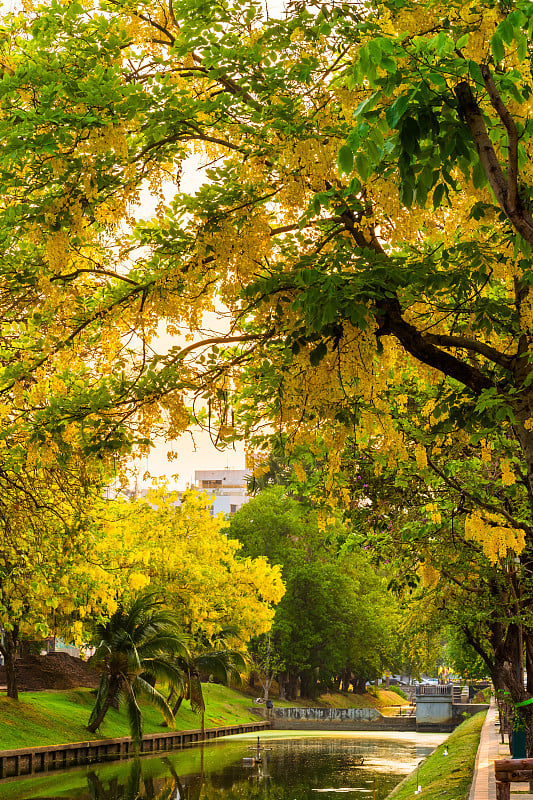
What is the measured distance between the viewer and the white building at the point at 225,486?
93.6 meters

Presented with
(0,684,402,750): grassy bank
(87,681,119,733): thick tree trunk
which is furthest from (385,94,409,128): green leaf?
(87,681,119,733): thick tree trunk

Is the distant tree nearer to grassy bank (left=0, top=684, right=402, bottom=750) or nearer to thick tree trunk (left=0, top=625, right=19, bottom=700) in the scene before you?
grassy bank (left=0, top=684, right=402, bottom=750)

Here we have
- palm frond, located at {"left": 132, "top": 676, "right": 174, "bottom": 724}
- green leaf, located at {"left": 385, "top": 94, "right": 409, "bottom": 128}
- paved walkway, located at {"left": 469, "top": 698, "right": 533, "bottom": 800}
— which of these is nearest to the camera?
green leaf, located at {"left": 385, "top": 94, "right": 409, "bottom": 128}

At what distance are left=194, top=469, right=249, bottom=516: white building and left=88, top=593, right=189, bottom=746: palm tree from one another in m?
65.5

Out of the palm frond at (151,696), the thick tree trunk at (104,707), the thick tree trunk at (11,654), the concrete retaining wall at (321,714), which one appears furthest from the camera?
the concrete retaining wall at (321,714)

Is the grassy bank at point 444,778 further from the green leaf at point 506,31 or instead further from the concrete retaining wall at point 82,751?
the green leaf at point 506,31

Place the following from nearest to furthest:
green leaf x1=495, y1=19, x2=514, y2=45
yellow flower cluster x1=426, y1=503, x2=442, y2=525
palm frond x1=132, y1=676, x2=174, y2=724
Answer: green leaf x1=495, y1=19, x2=514, y2=45
yellow flower cluster x1=426, y1=503, x2=442, y2=525
palm frond x1=132, y1=676, x2=174, y2=724

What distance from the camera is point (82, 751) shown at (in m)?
23.8

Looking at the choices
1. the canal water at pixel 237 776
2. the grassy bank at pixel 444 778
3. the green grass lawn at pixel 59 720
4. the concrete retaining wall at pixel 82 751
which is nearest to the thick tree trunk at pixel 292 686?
the green grass lawn at pixel 59 720

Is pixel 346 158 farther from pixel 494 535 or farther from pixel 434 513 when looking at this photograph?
pixel 434 513

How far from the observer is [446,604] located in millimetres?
15734

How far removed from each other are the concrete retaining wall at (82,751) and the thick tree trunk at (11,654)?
2.47 metres

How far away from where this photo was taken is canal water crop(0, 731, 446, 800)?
18.2 m

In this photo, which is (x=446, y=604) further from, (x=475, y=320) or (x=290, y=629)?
(x=290, y=629)
